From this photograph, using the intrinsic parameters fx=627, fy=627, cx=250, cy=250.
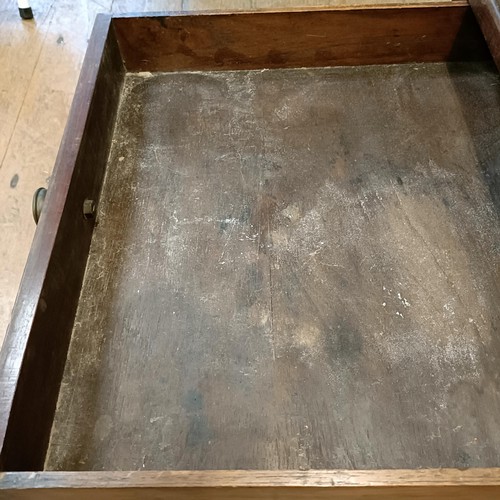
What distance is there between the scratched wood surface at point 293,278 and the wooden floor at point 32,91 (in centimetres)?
35

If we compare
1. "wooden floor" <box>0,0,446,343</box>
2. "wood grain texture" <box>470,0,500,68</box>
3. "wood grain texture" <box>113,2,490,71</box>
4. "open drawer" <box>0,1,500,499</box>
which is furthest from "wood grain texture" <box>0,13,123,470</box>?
"wood grain texture" <box>470,0,500,68</box>

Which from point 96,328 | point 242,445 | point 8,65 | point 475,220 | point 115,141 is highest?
point 8,65

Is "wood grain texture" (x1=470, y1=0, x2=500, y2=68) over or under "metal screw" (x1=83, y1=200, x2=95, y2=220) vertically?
over

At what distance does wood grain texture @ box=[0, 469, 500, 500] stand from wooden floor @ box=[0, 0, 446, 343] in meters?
0.55

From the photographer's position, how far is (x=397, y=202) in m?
0.81

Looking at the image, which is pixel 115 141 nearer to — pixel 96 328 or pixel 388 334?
pixel 96 328

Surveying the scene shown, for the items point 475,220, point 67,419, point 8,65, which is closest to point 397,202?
point 475,220

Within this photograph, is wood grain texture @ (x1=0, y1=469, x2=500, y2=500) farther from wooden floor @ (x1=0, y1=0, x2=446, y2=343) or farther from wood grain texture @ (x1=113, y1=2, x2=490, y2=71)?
wood grain texture @ (x1=113, y1=2, x2=490, y2=71)

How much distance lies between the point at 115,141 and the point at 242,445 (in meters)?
0.48

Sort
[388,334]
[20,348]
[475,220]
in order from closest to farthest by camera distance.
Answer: [20,348]
[388,334]
[475,220]

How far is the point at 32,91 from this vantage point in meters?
1.37

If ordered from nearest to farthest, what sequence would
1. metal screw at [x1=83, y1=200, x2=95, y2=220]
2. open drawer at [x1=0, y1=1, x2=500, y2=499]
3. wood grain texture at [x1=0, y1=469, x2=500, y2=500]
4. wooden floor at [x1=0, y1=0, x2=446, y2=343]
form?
wood grain texture at [x1=0, y1=469, x2=500, y2=500] → open drawer at [x1=0, y1=1, x2=500, y2=499] → metal screw at [x1=83, y1=200, x2=95, y2=220] → wooden floor at [x1=0, y1=0, x2=446, y2=343]

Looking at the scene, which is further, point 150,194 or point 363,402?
point 150,194

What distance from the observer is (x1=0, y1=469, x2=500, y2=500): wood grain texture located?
1.60ft
